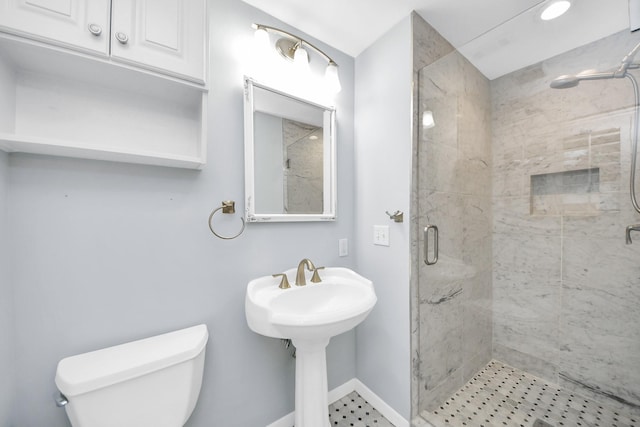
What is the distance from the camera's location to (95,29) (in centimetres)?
73

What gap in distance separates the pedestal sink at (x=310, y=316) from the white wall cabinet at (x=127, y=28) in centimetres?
98

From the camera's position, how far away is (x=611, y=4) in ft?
3.49

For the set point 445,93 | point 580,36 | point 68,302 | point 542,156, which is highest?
point 580,36

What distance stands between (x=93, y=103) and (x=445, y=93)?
1.81 meters

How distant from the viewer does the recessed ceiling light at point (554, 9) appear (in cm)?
112

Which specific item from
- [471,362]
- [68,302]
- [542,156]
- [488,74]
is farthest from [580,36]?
[68,302]

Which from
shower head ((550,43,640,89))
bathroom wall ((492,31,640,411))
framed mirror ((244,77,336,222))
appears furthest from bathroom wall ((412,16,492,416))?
framed mirror ((244,77,336,222))

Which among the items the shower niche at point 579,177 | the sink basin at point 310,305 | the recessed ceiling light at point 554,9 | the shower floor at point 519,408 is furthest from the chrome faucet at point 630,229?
the sink basin at point 310,305

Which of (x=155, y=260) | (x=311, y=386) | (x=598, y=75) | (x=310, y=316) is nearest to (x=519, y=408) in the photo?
(x=311, y=386)

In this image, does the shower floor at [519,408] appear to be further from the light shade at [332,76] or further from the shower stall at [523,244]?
the light shade at [332,76]

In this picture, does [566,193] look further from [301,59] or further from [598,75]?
[301,59]

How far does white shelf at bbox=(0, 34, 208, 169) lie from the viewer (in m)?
0.73

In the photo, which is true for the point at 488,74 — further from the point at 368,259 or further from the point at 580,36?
the point at 368,259

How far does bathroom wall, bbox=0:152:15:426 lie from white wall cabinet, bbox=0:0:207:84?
416 mm
